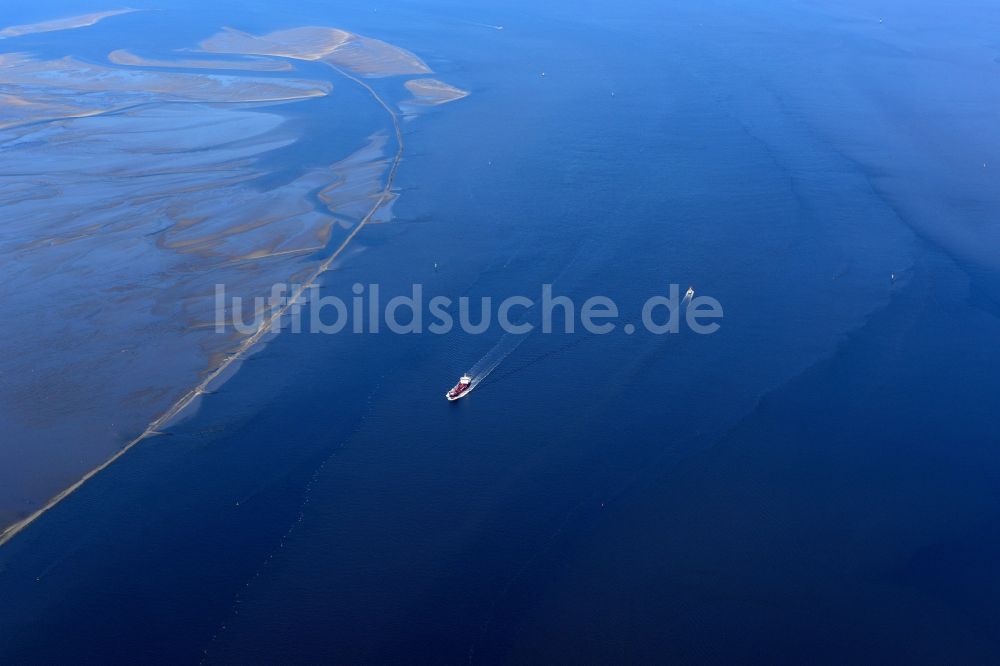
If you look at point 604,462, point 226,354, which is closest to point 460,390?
point 604,462

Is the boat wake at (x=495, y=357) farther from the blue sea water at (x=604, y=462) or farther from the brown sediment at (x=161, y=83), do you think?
the brown sediment at (x=161, y=83)

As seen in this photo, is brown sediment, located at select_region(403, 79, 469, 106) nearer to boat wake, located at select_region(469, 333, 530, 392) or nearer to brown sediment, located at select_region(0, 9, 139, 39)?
boat wake, located at select_region(469, 333, 530, 392)

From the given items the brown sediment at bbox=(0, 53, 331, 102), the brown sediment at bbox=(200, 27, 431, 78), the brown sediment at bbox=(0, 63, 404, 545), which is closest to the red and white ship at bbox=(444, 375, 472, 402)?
the brown sediment at bbox=(0, 63, 404, 545)

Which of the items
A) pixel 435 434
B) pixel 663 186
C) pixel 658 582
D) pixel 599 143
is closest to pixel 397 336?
pixel 435 434

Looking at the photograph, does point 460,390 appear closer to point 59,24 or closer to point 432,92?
point 432,92

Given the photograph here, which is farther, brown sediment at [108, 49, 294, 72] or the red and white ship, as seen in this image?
brown sediment at [108, 49, 294, 72]

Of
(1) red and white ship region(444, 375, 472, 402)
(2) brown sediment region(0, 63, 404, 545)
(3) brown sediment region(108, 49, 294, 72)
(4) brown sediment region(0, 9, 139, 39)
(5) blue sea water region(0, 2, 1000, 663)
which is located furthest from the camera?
(4) brown sediment region(0, 9, 139, 39)

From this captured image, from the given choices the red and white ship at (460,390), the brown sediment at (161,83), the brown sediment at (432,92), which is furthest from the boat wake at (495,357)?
the brown sediment at (161,83)
